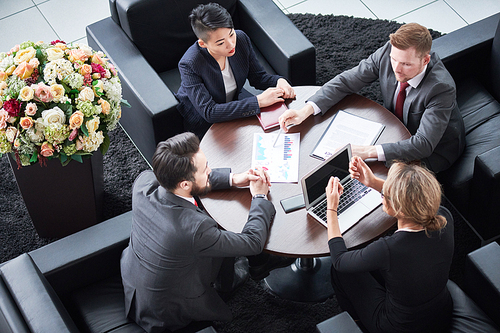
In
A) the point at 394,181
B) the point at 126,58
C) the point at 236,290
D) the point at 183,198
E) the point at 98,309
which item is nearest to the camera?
the point at 394,181

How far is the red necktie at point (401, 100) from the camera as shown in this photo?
100 inches

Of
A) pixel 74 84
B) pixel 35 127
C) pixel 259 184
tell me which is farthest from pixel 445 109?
pixel 35 127

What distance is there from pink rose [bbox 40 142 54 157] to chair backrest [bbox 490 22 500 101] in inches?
95.1

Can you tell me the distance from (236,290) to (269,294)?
18 cm

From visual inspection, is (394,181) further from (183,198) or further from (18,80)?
(18,80)

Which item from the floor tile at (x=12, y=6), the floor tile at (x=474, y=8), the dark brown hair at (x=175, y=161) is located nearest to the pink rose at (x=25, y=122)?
the dark brown hair at (x=175, y=161)

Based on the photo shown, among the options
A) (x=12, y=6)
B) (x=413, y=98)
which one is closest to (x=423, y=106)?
(x=413, y=98)

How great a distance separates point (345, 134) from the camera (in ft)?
8.27

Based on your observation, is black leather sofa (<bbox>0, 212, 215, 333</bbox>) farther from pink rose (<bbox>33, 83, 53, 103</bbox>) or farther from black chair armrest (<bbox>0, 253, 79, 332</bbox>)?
pink rose (<bbox>33, 83, 53, 103</bbox>)

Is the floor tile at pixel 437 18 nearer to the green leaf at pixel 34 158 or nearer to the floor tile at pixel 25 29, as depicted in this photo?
the floor tile at pixel 25 29

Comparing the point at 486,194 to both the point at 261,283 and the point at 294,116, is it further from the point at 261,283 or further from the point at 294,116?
the point at 261,283

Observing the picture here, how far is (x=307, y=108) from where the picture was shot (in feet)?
8.52

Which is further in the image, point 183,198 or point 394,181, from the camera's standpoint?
point 183,198

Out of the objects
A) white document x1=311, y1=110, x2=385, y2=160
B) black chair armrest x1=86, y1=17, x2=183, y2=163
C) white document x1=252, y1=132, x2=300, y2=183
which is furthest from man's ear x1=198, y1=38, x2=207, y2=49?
white document x1=311, y1=110, x2=385, y2=160
